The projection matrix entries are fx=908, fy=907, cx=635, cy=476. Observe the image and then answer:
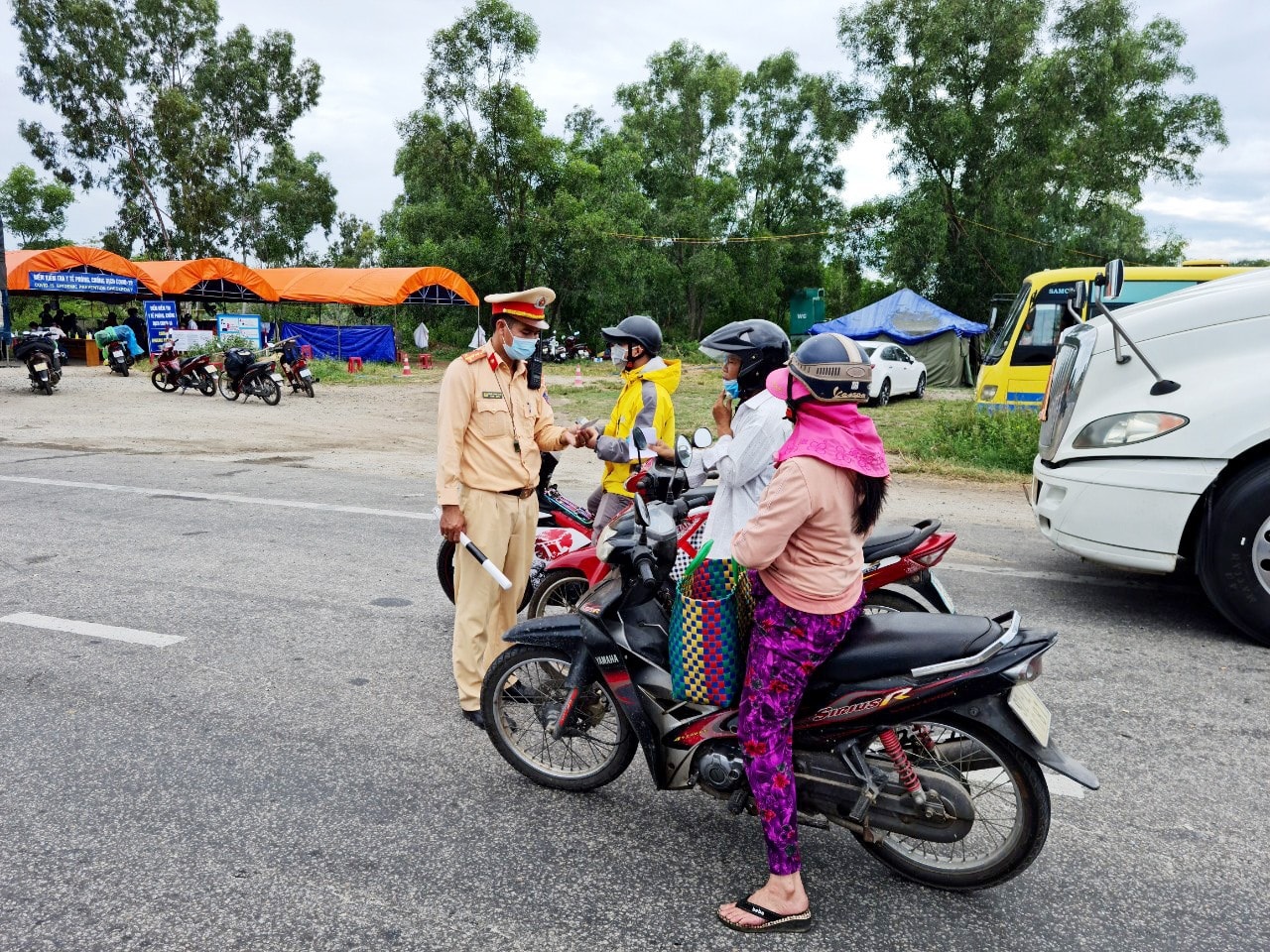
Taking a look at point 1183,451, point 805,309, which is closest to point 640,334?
point 1183,451

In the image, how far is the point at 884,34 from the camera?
33219 mm

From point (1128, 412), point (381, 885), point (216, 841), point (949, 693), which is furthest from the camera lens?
point (1128, 412)

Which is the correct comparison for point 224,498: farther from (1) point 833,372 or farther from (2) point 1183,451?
(2) point 1183,451

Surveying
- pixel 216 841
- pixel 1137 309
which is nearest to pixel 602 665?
pixel 216 841

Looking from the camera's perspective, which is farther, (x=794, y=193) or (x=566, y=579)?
(x=794, y=193)

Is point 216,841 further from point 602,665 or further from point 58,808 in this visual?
point 602,665

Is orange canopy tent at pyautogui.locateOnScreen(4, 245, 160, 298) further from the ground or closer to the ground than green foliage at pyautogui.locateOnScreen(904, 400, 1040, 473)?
further from the ground

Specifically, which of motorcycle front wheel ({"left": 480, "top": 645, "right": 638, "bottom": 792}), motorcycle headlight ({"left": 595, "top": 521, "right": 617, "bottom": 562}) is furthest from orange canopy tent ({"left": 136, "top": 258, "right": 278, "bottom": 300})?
motorcycle headlight ({"left": 595, "top": 521, "right": 617, "bottom": 562})

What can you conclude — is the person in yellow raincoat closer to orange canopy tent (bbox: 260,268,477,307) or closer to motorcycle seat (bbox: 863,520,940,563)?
motorcycle seat (bbox: 863,520,940,563)

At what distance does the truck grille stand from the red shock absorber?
11.6 feet

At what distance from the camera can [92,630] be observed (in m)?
5.15

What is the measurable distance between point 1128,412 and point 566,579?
3.35m

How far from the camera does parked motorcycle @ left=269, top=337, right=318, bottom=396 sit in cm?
2102

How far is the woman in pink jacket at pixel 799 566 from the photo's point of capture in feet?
8.57
